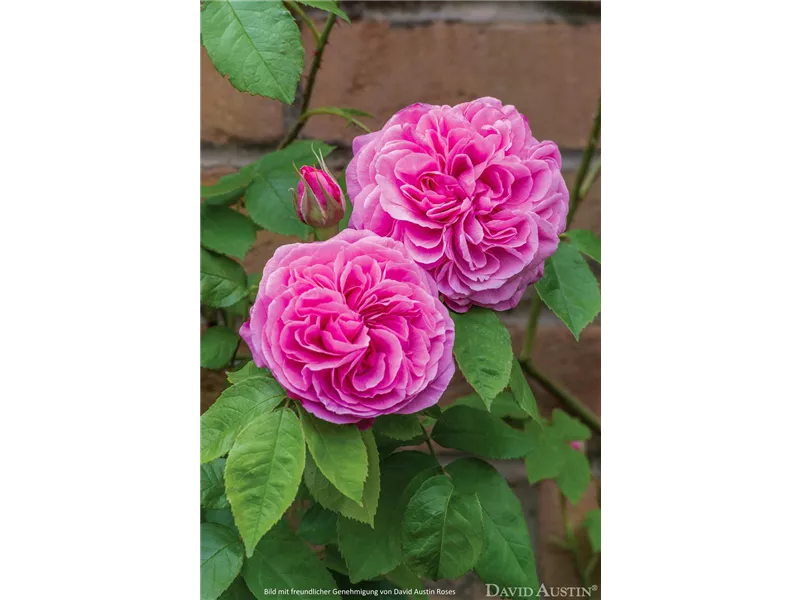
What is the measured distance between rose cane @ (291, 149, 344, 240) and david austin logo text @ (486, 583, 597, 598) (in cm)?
16

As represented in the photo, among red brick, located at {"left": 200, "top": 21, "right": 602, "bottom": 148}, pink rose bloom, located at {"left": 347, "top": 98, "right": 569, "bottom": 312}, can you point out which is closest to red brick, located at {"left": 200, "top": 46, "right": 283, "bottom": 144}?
red brick, located at {"left": 200, "top": 21, "right": 602, "bottom": 148}

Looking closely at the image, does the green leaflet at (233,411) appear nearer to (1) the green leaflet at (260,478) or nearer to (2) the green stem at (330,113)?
(1) the green leaflet at (260,478)

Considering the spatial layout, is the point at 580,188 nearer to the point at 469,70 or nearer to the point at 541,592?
the point at 469,70

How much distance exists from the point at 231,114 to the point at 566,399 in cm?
23

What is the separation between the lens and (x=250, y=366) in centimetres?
26

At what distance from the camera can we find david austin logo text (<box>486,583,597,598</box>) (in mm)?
281

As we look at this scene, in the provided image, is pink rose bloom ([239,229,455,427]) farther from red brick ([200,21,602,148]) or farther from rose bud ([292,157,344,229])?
red brick ([200,21,602,148])

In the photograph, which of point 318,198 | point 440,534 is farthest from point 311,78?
point 440,534

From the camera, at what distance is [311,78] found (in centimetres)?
35

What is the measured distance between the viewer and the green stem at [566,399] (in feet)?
1.26

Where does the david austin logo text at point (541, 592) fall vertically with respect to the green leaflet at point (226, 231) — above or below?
below

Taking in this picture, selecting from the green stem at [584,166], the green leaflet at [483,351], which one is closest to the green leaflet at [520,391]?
the green leaflet at [483,351]
